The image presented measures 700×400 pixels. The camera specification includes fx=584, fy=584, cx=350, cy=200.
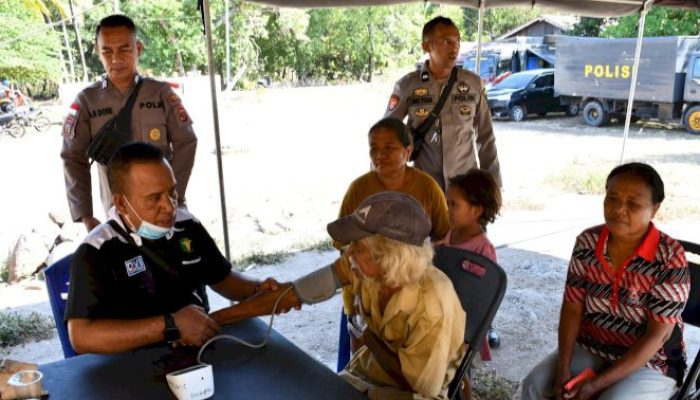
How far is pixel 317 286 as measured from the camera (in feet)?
6.31

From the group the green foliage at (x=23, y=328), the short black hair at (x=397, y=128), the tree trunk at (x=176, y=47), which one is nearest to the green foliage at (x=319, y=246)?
the green foliage at (x=23, y=328)

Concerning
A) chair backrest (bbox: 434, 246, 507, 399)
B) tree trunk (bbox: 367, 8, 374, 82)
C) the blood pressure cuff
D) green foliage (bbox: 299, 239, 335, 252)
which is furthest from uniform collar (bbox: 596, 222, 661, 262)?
tree trunk (bbox: 367, 8, 374, 82)

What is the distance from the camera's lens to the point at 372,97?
20891 millimetres

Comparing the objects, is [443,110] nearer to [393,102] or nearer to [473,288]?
[393,102]

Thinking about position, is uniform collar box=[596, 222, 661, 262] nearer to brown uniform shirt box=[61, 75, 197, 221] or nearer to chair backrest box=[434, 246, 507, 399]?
chair backrest box=[434, 246, 507, 399]

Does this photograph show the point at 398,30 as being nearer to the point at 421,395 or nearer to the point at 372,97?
the point at 372,97

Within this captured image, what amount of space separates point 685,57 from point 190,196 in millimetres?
12322

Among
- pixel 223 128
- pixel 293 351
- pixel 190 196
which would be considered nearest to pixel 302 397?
pixel 293 351

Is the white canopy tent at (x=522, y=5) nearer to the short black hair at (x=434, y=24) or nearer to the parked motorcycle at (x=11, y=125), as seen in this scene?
the short black hair at (x=434, y=24)

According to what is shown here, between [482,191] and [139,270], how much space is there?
1.50 metres

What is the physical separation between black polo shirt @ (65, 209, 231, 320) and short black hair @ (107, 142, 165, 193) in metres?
0.11

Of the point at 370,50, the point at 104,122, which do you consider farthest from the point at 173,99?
the point at 370,50

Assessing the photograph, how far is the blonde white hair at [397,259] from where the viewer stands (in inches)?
65.1

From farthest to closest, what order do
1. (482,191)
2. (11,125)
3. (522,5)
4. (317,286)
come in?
(11,125), (522,5), (482,191), (317,286)
